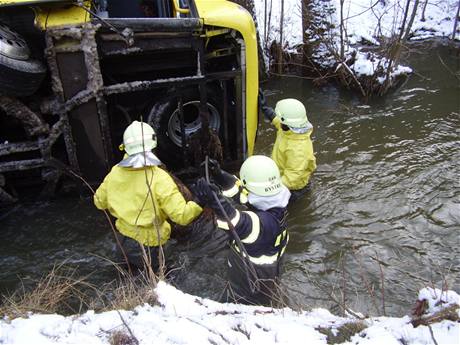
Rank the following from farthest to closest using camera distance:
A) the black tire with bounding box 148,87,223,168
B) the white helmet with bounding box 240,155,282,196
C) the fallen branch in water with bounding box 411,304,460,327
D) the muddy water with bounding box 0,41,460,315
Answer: the black tire with bounding box 148,87,223,168 → the muddy water with bounding box 0,41,460,315 → the white helmet with bounding box 240,155,282,196 → the fallen branch in water with bounding box 411,304,460,327

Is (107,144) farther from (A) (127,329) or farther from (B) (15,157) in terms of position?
(A) (127,329)

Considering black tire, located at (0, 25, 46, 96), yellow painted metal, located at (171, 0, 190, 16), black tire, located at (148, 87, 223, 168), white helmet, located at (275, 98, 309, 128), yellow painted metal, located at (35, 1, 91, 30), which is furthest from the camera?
yellow painted metal, located at (171, 0, 190, 16)

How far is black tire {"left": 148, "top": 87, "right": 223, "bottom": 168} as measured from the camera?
4.95 metres

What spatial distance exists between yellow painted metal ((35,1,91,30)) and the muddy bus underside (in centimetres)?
7

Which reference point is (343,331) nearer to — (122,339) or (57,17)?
(122,339)

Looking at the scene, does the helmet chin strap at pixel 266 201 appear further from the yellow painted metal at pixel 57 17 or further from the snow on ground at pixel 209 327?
the yellow painted metal at pixel 57 17

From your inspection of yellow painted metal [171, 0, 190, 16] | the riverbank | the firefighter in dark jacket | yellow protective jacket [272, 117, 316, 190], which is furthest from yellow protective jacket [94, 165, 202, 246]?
the riverbank

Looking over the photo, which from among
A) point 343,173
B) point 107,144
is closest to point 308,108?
point 343,173

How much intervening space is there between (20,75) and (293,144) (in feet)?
8.96

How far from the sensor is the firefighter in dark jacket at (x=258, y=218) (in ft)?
9.84

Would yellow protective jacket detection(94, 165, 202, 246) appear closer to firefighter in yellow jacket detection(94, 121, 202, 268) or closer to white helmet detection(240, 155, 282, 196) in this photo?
firefighter in yellow jacket detection(94, 121, 202, 268)

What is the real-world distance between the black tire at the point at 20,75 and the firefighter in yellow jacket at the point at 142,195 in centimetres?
120

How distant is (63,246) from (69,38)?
2131mm

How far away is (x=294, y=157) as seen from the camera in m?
4.74
